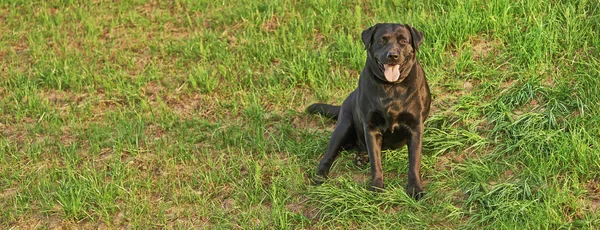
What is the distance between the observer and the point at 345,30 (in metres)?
8.47

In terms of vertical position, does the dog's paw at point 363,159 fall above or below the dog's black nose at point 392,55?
below

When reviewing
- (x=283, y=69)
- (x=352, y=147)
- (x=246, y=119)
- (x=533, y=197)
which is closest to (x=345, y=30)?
(x=283, y=69)

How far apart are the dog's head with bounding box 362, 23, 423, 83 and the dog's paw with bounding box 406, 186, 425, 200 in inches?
30.0

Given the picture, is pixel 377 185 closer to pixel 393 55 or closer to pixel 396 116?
pixel 396 116

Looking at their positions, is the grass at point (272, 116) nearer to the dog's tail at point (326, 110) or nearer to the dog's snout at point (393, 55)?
the dog's tail at point (326, 110)

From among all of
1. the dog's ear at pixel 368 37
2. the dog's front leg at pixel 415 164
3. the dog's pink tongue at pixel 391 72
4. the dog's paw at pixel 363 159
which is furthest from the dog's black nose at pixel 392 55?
the dog's paw at pixel 363 159

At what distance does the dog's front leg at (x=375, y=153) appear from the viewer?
5.69 m

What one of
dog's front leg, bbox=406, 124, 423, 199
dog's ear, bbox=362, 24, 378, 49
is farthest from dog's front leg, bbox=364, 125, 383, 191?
dog's ear, bbox=362, 24, 378, 49

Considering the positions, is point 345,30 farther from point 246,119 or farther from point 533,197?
point 533,197

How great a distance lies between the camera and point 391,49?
5457 millimetres

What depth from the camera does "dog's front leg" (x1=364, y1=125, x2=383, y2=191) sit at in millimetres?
5691

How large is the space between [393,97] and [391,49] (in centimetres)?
37

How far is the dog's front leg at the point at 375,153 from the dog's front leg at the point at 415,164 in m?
0.21

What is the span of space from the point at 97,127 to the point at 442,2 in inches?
141
